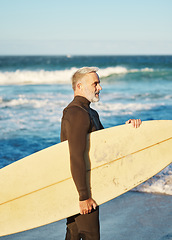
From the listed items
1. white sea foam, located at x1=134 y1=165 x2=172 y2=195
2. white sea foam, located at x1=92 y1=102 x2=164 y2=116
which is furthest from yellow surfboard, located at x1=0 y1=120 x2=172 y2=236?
white sea foam, located at x1=92 y1=102 x2=164 y2=116

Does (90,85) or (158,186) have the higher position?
(90,85)

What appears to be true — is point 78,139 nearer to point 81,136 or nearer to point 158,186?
point 81,136

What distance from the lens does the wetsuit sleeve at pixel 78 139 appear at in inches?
61.5

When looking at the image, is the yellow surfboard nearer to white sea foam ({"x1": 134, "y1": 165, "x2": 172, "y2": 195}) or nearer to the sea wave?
white sea foam ({"x1": 134, "y1": 165, "x2": 172, "y2": 195})

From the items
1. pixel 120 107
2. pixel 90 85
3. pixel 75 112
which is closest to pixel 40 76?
pixel 120 107

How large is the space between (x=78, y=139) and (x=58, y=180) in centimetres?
47

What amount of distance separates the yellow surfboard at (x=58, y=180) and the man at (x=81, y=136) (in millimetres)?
108

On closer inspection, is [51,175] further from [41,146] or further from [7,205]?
[41,146]

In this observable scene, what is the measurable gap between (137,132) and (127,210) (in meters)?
1.14

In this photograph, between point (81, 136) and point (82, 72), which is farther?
point (82, 72)

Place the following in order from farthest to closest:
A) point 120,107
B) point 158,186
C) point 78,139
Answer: point 120,107 → point 158,186 → point 78,139

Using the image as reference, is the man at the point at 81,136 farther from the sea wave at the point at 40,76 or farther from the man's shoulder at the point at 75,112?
the sea wave at the point at 40,76

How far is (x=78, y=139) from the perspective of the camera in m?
1.56

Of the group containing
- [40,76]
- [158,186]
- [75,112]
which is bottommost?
[158,186]
